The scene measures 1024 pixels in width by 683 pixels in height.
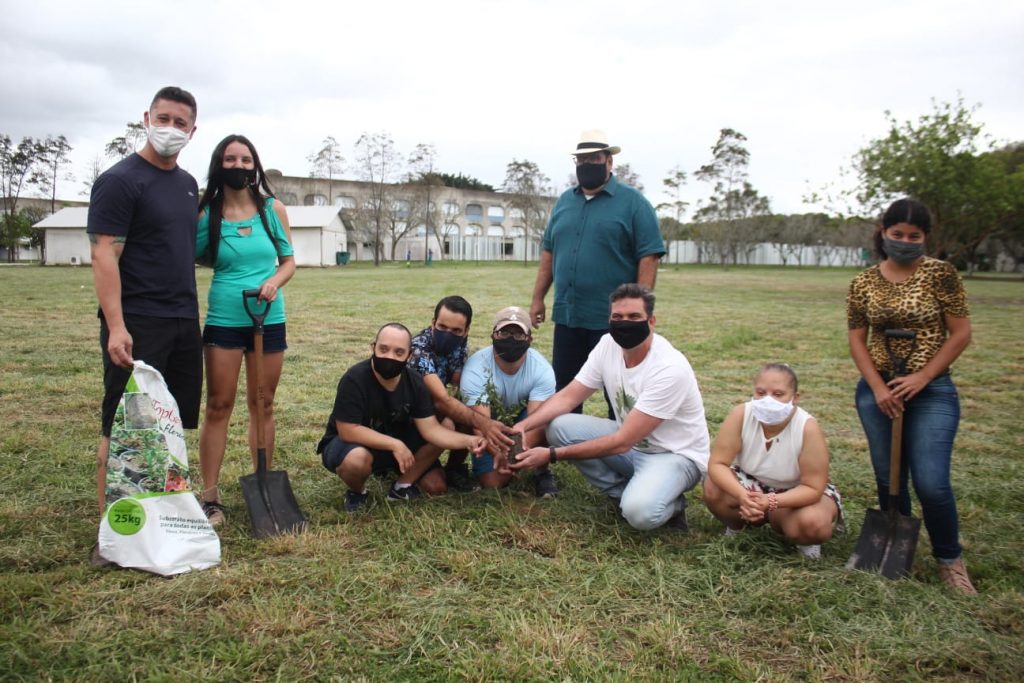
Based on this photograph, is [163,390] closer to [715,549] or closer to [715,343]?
[715,549]

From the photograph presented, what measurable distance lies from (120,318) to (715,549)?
294 cm

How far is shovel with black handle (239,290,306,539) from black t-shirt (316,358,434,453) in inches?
15.7

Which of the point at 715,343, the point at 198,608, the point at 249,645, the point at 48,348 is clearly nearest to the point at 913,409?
the point at 249,645

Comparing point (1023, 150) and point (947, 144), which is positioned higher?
point (1023, 150)

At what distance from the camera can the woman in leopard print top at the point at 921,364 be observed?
318cm

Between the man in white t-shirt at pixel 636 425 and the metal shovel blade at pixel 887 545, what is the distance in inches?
31.9

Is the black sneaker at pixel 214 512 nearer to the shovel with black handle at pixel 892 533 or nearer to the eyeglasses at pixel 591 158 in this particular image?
the eyeglasses at pixel 591 158

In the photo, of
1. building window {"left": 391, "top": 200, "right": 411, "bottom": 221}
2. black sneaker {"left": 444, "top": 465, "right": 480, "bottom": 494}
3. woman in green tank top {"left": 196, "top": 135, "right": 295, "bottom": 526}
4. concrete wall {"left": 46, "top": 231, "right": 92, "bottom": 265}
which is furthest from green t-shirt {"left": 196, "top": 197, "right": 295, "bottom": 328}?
building window {"left": 391, "top": 200, "right": 411, "bottom": 221}

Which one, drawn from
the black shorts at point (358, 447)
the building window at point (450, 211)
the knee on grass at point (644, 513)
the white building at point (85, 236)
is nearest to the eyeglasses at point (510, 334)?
the black shorts at point (358, 447)

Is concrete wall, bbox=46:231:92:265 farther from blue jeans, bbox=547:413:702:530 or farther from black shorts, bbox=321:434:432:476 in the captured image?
blue jeans, bbox=547:413:702:530

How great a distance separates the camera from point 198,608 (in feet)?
9.09

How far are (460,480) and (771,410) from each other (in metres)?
1.95

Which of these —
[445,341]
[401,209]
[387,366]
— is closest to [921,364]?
[445,341]

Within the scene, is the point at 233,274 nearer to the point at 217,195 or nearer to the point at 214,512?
the point at 217,195
